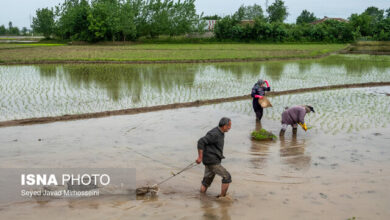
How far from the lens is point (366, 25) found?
53906mm

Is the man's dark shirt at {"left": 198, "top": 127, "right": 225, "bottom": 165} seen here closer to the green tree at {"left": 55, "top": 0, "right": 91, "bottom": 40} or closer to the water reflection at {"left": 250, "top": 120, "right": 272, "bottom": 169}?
the water reflection at {"left": 250, "top": 120, "right": 272, "bottom": 169}

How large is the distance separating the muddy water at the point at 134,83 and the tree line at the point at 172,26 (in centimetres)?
2440

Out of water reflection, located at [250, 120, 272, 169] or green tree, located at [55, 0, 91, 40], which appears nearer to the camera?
water reflection, located at [250, 120, 272, 169]

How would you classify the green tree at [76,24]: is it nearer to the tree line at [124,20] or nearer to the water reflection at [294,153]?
the tree line at [124,20]

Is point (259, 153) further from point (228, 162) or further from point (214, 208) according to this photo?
point (214, 208)

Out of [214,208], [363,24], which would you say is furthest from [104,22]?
[214,208]

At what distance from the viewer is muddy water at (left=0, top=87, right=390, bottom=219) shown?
4.74m

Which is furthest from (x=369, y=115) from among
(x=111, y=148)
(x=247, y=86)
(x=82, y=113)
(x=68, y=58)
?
(x=68, y=58)

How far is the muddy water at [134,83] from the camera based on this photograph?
448 inches

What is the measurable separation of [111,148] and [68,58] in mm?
19439

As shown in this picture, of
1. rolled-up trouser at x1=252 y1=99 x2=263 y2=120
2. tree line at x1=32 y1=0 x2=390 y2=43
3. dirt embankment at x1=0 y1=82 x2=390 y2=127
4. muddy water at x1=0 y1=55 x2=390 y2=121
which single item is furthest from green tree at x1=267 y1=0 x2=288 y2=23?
rolled-up trouser at x1=252 y1=99 x2=263 y2=120

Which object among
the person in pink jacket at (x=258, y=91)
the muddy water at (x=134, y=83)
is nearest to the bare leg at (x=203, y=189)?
the person in pink jacket at (x=258, y=91)

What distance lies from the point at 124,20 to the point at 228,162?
41.4 m

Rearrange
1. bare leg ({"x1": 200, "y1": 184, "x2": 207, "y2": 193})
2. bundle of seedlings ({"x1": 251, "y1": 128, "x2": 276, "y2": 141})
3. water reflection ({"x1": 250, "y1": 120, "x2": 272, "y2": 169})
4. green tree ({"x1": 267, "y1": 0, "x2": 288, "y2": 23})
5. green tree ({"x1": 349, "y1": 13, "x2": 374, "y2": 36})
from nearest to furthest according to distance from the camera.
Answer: bare leg ({"x1": 200, "y1": 184, "x2": 207, "y2": 193}), water reflection ({"x1": 250, "y1": 120, "x2": 272, "y2": 169}), bundle of seedlings ({"x1": 251, "y1": 128, "x2": 276, "y2": 141}), green tree ({"x1": 349, "y1": 13, "x2": 374, "y2": 36}), green tree ({"x1": 267, "y1": 0, "x2": 288, "y2": 23})
